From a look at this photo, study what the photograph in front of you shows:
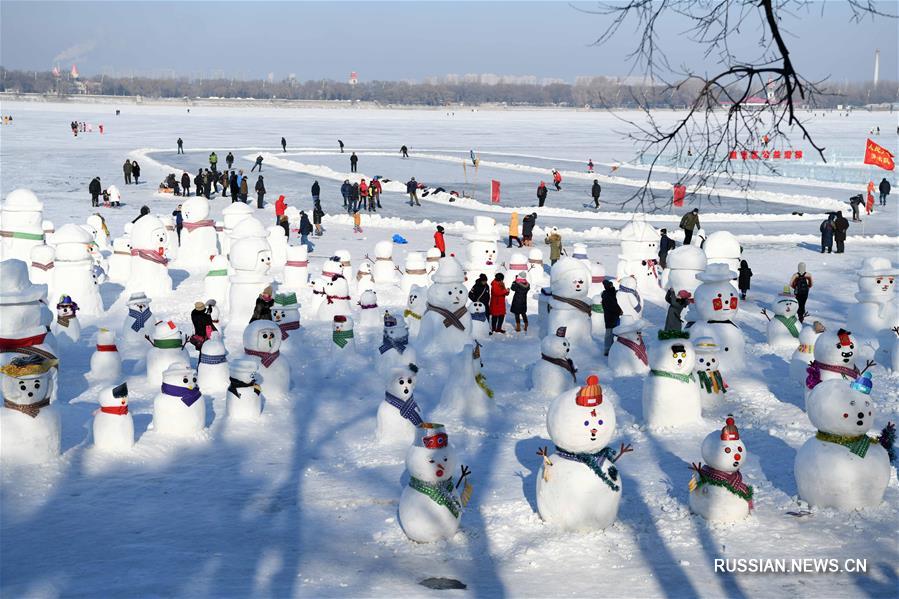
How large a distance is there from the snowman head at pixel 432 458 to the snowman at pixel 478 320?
6.44m

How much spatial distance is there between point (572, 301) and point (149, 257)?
7059mm

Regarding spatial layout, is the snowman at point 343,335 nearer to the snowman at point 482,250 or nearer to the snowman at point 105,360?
the snowman at point 105,360

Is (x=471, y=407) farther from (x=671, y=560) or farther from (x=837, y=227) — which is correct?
(x=837, y=227)

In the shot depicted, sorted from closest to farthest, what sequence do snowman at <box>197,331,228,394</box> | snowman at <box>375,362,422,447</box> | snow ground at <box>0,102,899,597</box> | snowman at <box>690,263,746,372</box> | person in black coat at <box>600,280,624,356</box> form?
snow ground at <box>0,102,899,597</box>
snowman at <box>375,362,422,447</box>
snowman at <box>197,331,228,394</box>
snowman at <box>690,263,746,372</box>
person in black coat at <box>600,280,624,356</box>

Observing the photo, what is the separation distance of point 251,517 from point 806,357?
6.64 meters

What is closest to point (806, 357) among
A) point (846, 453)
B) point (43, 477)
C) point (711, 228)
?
point (846, 453)

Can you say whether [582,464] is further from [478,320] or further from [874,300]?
[874,300]

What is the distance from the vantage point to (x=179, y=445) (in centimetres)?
934

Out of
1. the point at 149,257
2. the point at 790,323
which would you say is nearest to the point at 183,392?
the point at 149,257

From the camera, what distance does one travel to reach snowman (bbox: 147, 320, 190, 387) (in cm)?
1107

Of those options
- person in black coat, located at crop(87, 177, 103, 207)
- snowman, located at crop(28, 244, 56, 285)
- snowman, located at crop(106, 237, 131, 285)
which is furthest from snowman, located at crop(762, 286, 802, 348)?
person in black coat, located at crop(87, 177, 103, 207)

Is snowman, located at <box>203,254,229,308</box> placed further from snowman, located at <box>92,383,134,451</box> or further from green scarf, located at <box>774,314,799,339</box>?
green scarf, located at <box>774,314,799,339</box>

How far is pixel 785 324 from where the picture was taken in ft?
42.4

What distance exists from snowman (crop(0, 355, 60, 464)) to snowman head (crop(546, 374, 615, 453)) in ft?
14.8
